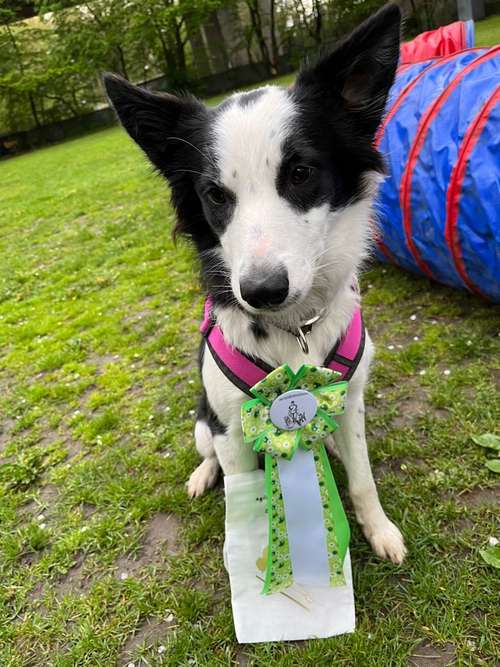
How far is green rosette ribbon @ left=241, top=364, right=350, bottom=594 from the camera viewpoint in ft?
6.59

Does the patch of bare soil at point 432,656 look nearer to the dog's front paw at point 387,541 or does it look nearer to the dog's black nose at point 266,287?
the dog's front paw at point 387,541

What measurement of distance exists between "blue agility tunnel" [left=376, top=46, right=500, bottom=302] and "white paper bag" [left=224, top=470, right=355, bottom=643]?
194 cm

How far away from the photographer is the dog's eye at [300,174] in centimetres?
194

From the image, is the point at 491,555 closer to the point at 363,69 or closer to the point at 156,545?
the point at 156,545

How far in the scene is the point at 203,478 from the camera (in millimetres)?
2969

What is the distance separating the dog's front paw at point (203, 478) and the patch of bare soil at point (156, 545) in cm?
19

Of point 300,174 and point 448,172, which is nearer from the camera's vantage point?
point 300,174

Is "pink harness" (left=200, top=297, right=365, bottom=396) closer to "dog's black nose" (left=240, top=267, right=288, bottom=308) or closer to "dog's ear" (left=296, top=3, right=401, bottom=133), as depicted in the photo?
"dog's black nose" (left=240, top=267, right=288, bottom=308)

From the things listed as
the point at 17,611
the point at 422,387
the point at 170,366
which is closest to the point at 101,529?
the point at 17,611

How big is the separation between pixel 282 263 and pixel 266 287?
0.38 feet

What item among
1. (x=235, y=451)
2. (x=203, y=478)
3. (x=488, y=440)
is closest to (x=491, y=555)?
(x=488, y=440)

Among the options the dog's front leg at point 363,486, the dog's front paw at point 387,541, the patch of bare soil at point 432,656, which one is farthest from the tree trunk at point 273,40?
the patch of bare soil at point 432,656

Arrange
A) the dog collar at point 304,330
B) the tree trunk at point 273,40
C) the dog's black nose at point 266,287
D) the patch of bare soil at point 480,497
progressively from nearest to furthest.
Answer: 1. the dog's black nose at point 266,287
2. the dog collar at point 304,330
3. the patch of bare soil at point 480,497
4. the tree trunk at point 273,40

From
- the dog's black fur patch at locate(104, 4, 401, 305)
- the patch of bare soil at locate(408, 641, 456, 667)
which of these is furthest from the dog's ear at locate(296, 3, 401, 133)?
the patch of bare soil at locate(408, 641, 456, 667)
